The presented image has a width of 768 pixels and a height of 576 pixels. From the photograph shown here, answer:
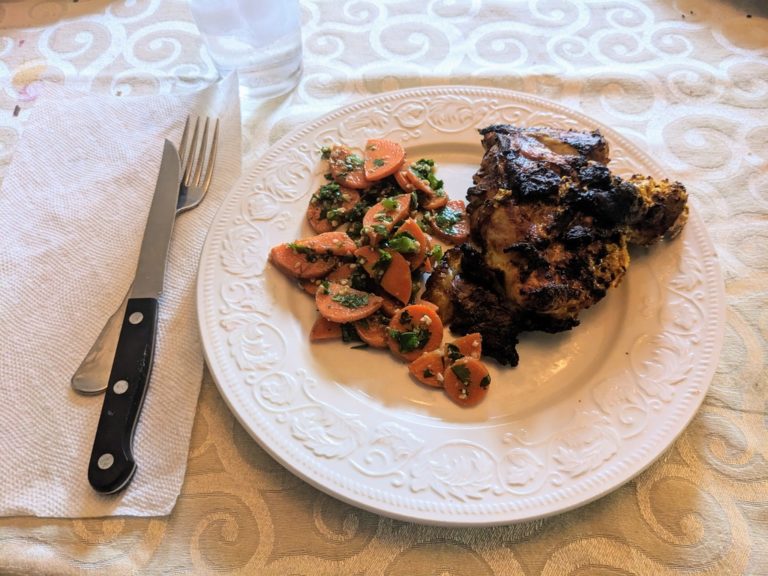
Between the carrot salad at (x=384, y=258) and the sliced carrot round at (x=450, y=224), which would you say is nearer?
the carrot salad at (x=384, y=258)

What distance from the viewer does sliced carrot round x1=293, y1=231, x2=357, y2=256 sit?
5.88ft

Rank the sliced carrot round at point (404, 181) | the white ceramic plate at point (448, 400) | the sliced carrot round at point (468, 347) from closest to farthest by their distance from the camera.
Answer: the white ceramic plate at point (448, 400)
the sliced carrot round at point (468, 347)
the sliced carrot round at point (404, 181)

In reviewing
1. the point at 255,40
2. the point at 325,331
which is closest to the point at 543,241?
the point at 325,331

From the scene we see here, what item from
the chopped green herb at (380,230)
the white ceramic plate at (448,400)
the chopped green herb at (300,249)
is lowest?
the white ceramic plate at (448,400)

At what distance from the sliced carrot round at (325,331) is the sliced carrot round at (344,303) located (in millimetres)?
24

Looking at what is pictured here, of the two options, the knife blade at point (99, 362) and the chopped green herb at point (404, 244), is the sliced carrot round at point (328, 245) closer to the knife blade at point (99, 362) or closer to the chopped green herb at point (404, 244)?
Result: the chopped green herb at point (404, 244)

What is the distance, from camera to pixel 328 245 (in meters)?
1.80

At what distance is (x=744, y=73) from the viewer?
2.63 meters

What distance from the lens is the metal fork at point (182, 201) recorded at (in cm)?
166

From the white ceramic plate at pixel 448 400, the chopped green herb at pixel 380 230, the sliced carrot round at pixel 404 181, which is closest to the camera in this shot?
the white ceramic plate at pixel 448 400

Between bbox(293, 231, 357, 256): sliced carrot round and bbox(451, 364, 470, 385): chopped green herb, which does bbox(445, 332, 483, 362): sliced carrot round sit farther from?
bbox(293, 231, 357, 256): sliced carrot round

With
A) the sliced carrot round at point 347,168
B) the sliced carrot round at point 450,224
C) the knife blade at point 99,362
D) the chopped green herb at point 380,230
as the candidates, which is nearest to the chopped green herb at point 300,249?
the chopped green herb at point 380,230

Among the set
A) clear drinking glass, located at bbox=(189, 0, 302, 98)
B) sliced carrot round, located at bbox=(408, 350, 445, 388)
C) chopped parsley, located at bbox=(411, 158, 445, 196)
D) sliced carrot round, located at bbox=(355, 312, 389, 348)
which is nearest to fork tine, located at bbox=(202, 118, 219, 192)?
clear drinking glass, located at bbox=(189, 0, 302, 98)

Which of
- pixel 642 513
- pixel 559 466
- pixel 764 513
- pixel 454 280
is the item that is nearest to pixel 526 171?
pixel 454 280
